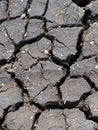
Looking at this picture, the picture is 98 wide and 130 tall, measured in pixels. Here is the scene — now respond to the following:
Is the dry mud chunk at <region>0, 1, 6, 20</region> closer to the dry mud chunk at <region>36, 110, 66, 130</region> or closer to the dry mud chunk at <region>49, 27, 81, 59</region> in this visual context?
the dry mud chunk at <region>49, 27, 81, 59</region>

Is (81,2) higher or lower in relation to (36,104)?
higher

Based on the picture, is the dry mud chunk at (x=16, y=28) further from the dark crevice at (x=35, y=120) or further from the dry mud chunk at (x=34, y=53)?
the dark crevice at (x=35, y=120)

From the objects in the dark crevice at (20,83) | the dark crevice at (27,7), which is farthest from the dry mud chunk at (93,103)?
the dark crevice at (27,7)

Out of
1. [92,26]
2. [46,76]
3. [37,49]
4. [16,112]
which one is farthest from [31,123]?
[92,26]

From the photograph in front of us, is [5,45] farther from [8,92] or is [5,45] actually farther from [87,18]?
[87,18]

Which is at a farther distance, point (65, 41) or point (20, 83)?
point (65, 41)

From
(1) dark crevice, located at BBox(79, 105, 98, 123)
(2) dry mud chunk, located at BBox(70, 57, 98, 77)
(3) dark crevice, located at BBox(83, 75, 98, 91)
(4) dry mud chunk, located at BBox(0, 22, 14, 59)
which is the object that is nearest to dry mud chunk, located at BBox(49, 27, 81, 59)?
(2) dry mud chunk, located at BBox(70, 57, 98, 77)

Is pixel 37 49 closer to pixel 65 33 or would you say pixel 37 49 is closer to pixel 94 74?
pixel 65 33

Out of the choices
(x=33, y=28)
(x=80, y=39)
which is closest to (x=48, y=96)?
(x=80, y=39)
